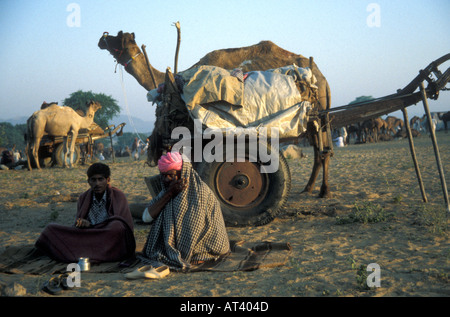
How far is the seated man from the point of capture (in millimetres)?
4539

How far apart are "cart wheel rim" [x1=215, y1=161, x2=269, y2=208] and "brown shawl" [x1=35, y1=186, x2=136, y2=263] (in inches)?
68.6

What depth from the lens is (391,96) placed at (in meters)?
6.80

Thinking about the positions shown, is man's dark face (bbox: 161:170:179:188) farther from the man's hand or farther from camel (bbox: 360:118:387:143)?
camel (bbox: 360:118:387:143)

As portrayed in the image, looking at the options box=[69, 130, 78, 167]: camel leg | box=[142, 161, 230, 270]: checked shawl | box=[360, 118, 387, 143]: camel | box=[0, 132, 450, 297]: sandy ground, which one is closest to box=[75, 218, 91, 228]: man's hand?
box=[0, 132, 450, 297]: sandy ground

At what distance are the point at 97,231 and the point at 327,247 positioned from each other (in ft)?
8.62

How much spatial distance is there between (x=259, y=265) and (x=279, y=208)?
190 centimetres

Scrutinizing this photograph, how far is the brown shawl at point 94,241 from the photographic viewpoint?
4.54 metres

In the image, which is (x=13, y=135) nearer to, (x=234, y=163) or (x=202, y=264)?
(x=234, y=163)

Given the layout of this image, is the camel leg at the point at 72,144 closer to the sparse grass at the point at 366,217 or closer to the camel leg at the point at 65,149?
the camel leg at the point at 65,149

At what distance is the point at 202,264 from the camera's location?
434 centimetres

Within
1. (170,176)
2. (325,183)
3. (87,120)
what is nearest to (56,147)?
(87,120)
